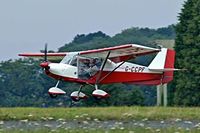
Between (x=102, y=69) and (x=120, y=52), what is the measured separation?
Answer: 4.06 ft

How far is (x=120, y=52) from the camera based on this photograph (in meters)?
37.6

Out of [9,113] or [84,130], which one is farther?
[9,113]

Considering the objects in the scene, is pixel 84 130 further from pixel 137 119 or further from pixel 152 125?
pixel 137 119

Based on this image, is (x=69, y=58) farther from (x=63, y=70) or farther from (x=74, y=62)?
(x=63, y=70)

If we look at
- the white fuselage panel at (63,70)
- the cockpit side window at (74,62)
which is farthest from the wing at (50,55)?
the white fuselage panel at (63,70)

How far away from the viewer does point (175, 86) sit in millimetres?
65438

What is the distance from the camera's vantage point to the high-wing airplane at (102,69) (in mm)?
36469

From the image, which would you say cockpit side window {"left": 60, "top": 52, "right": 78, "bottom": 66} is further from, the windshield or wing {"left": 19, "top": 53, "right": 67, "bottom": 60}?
wing {"left": 19, "top": 53, "right": 67, "bottom": 60}

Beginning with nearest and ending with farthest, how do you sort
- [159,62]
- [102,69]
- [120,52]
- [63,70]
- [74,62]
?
[63,70] < [120,52] < [74,62] < [102,69] < [159,62]

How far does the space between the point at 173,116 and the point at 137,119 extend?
955 mm

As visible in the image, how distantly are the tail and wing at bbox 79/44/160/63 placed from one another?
2492mm

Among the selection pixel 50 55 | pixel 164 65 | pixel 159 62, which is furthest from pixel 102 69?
pixel 164 65

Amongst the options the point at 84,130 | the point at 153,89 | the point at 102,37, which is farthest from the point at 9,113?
the point at 102,37

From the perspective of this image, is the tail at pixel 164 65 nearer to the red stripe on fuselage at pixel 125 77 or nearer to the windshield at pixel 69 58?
the red stripe on fuselage at pixel 125 77
